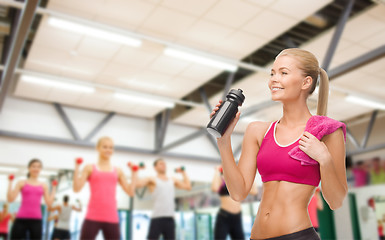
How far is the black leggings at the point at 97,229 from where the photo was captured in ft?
10.5

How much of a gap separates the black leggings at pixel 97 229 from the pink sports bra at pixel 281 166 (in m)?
2.46

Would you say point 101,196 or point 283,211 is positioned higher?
point 101,196

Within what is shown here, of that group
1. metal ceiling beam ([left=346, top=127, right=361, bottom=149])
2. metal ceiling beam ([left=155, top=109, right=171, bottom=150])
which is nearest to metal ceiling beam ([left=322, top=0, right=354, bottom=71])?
metal ceiling beam ([left=155, top=109, right=171, bottom=150])

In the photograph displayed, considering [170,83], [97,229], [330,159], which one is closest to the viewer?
[330,159]

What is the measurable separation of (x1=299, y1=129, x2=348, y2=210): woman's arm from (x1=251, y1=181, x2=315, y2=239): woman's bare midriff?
73 millimetres

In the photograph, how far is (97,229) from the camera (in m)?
3.26

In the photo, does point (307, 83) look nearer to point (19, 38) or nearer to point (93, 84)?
point (19, 38)

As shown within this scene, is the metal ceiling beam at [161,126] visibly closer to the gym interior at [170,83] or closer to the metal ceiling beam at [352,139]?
the gym interior at [170,83]

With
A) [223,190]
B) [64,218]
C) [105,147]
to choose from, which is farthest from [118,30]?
[64,218]

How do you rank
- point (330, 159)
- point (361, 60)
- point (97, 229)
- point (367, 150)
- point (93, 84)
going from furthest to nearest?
point (367, 150) → point (93, 84) → point (361, 60) → point (97, 229) → point (330, 159)

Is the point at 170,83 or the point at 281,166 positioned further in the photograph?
the point at 170,83

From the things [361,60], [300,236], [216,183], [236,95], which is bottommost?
[300,236]

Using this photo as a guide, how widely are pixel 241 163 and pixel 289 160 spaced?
20 cm

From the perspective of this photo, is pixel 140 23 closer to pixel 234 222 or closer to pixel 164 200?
pixel 164 200
